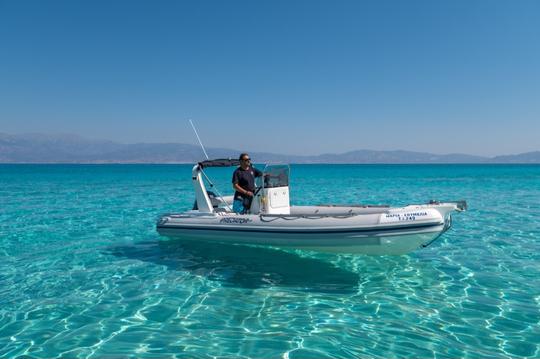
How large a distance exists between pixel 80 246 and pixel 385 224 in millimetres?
7887

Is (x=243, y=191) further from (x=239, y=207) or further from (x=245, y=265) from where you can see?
(x=245, y=265)

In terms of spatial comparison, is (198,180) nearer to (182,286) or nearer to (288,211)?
(288,211)

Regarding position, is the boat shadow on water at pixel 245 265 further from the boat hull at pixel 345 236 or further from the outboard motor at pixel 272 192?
the outboard motor at pixel 272 192

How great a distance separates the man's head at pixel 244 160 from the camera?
8.97m

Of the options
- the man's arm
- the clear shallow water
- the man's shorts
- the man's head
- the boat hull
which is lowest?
the clear shallow water

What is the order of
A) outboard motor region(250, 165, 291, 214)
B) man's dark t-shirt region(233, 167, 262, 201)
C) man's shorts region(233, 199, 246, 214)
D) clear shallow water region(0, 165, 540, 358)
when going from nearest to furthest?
1. clear shallow water region(0, 165, 540, 358)
2. outboard motor region(250, 165, 291, 214)
3. man's dark t-shirt region(233, 167, 262, 201)
4. man's shorts region(233, 199, 246, 214)

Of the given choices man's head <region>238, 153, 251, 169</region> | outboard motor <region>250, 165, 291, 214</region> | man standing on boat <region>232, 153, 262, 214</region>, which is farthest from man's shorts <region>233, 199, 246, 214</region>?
man's head <region>238, 153, 251, 169</region>

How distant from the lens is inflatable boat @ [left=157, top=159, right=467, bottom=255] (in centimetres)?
696

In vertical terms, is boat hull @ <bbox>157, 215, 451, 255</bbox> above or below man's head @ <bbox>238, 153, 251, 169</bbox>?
below

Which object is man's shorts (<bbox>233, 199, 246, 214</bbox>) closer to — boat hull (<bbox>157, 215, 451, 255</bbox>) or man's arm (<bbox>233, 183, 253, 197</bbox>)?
man's arm (<bbox>233, 183, 253, 197</bbox>)

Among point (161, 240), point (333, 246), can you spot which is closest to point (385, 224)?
point (333, 246)

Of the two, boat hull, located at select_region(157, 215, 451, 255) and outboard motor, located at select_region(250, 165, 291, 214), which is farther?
outboard motor, located at select_region(250, 165, 291, 214)

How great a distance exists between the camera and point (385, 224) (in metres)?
6.97

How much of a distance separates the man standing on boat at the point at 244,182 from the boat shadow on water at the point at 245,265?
3.69 feet
